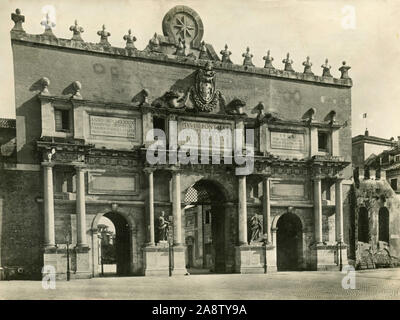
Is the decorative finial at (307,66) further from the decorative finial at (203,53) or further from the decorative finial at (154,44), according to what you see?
the decorative finial at (154,44)

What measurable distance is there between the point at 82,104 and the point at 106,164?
2633mm

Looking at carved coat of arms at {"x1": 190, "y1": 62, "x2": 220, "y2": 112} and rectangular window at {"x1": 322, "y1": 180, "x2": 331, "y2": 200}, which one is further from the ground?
carved coat of arms at {"x1": 190, "y1": 62, "x2": 220, "y2": 112}

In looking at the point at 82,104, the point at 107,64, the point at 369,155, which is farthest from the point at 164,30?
the point at 369,155

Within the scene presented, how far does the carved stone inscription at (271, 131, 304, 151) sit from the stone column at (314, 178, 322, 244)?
188 centimetres

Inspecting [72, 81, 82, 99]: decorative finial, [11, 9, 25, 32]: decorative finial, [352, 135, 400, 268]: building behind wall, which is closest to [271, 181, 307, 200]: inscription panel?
[352, 135, 400, 268]: building behind wall

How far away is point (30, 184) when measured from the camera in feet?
72.0

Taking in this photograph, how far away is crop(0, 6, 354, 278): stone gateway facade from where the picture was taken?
22.0 meters

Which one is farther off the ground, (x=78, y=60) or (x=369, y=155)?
(x=78, y=60)

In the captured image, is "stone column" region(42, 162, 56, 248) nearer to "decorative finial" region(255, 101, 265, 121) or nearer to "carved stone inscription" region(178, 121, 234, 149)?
"carved stone inscription" region(178, 121, 234, 149)

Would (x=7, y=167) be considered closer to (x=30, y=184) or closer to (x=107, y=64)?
(x=30, y=184)

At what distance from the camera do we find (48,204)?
71.2ft
